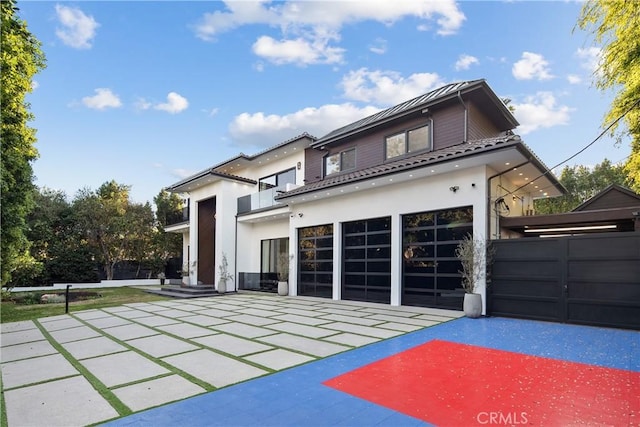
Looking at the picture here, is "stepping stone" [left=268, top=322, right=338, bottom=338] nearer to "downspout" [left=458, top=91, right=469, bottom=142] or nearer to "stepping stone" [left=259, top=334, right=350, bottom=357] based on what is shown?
"stepping stone" [left=259, top=334, right=350, bottom=357]

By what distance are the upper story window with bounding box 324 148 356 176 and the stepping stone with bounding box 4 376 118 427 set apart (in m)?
11.4

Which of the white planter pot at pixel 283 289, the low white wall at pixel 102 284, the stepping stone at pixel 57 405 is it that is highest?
the stepping stone at pixel 57 405

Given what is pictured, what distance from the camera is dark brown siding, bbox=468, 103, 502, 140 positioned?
426 inches

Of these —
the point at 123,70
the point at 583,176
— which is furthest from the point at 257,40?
the point at 583,176

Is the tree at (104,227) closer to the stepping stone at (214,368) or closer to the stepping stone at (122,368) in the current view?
the stepping stone at (122,368)

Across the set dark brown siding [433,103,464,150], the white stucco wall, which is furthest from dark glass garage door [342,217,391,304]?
dark brown siding [433,103,464,150]

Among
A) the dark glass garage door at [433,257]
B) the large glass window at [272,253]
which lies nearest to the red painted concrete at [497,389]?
the dark glass garage door at [433,257]

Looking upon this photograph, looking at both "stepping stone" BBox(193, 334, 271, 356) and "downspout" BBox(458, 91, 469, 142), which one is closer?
"stepping stone" BBox(193, 334, 271, 356)

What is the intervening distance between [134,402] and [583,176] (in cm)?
3747

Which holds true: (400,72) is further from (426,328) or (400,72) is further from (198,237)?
(198,237)

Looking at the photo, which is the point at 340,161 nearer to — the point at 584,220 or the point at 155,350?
the point at 584,220

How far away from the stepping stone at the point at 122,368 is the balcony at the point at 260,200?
34.6 ft

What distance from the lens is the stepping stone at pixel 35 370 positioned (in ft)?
14.7

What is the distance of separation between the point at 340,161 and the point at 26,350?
11.4 metres
